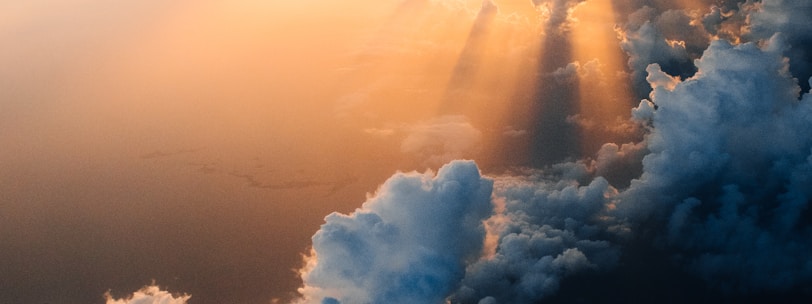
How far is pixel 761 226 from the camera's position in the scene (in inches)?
4557

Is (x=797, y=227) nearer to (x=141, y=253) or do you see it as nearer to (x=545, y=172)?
(x=545, y=172)

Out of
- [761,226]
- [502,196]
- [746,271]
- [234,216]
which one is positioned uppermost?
[234,216]

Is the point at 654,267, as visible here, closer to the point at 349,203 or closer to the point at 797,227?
the point at 797,227

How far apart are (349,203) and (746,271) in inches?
3789

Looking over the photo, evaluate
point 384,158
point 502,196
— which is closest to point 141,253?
point 384,158

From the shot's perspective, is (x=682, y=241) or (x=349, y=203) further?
(x=349, y=203)

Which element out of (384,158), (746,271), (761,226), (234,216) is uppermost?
(384,158)

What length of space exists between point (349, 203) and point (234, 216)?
30.7 meters

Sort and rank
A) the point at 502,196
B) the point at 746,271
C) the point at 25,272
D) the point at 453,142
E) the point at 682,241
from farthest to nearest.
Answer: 1. the point at 453,142
2. the point at 25,272
3. the point at 502,196
4. the point at 682,241
5. the point at 746,271

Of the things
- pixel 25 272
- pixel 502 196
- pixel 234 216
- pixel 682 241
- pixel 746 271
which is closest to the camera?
pixel 746 271

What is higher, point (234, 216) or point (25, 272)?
point (234, 216)

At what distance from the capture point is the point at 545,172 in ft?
577

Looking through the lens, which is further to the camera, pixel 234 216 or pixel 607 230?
pixel 234 216

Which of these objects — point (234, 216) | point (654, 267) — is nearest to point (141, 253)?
point (234, 216)
